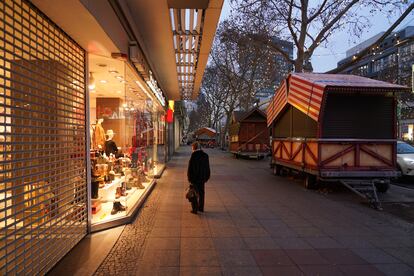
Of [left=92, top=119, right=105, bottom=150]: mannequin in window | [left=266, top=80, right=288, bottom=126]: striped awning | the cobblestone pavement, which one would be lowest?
the cobblestone pavement

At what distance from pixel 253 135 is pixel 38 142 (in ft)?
68.4

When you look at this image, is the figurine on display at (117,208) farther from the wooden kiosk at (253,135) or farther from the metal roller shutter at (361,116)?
the wooden kiosk at (253,135)

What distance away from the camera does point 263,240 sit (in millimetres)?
5465

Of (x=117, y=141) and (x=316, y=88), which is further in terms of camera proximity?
(x=316, y=88)

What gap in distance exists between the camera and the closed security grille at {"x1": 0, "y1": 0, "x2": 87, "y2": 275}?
Answer: 336cm

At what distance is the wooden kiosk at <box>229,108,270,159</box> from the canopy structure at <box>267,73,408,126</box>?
1130 centimetres

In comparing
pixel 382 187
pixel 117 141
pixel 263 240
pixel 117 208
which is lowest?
pixel 263 240

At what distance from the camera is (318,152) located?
9.68 metres

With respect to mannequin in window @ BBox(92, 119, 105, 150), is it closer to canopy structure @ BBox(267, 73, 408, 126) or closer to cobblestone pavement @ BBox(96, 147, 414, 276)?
cobblestone pavement @ BBox(96, 147, 414, 276)

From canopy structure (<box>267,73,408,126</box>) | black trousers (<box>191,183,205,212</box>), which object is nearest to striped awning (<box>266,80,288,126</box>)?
canopy structure (<box>267,73,408,126</box>)

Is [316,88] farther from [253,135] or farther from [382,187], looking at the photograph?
[253,135]

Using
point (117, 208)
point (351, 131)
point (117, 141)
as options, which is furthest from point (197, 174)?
point (351, 131)

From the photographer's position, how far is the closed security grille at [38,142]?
3357mm

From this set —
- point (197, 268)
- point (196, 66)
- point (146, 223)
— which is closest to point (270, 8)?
point (196, 66)
